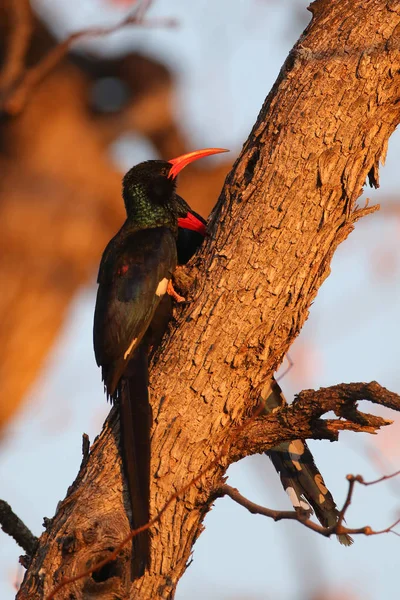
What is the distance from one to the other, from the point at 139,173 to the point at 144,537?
2348mm

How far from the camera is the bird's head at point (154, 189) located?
4648 millimetres

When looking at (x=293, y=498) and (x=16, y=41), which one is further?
(x=16, y=41)

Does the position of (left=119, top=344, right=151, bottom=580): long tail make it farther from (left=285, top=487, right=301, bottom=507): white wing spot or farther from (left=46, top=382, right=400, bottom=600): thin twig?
(left=285, top=487, right=301, bottom=507): white wing spot

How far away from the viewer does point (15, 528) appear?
364cm

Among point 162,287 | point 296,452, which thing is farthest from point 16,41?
point 296,452

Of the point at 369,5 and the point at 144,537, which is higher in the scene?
the point at 369,5

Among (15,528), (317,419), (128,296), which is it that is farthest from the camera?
(128,296)

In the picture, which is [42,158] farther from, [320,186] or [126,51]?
[320,186]

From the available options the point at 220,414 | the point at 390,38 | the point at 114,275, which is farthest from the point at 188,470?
the point at 390,38

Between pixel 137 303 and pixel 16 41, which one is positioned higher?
pixel 16 41

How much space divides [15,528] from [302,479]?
130 cm

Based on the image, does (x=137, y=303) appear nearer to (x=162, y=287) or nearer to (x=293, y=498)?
(x=162, y=287)

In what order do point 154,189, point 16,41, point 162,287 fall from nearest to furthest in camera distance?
point 162,287
point 154,189
point 16,41

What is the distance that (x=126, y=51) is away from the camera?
8188mm
